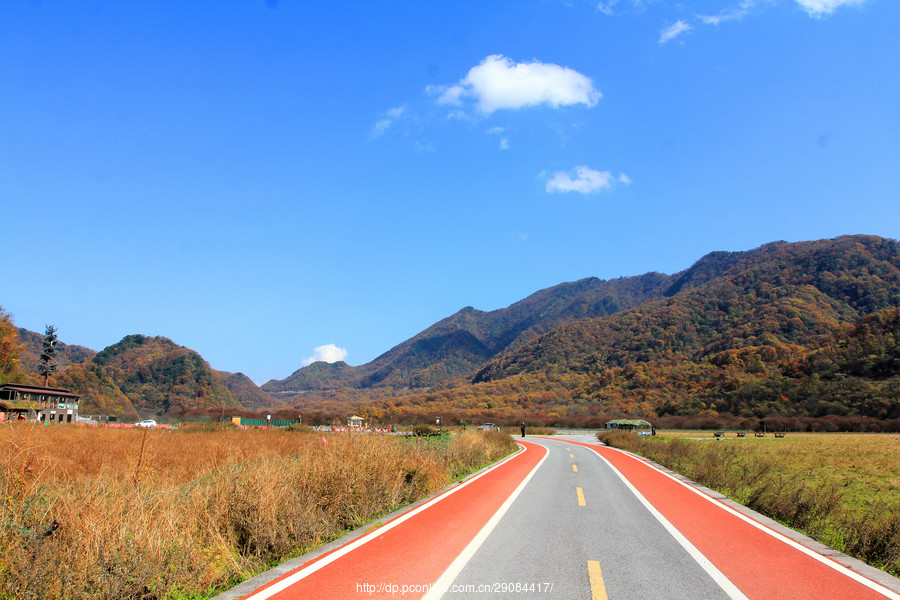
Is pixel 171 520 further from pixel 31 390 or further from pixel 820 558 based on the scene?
pixel 31 390

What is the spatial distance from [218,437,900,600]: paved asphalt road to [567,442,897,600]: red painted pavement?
2cm

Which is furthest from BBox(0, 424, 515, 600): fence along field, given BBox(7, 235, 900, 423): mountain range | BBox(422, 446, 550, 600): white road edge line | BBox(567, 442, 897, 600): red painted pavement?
BBox(7, 235, 900, 423): mountain range

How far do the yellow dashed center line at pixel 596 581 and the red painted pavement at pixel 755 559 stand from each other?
151cm

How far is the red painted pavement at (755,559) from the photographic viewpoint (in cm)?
580

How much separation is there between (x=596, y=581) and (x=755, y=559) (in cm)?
275

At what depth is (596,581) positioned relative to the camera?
5961 mm

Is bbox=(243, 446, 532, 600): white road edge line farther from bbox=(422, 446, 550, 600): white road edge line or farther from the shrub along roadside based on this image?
the shrub along roadside

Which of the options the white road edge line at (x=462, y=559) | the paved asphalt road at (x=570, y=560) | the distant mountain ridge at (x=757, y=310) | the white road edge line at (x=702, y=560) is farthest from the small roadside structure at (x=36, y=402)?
the distant mountain ridge at (x=757, y=310)

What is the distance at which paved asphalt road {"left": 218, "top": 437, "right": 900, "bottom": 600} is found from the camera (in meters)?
5.63

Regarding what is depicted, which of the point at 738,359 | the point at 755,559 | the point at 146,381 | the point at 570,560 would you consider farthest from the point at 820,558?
the point at 146,381

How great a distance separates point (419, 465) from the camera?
1316 cm

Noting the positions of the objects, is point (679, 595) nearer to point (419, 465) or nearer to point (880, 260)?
point (419, 465)

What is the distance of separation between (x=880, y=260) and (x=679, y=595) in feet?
585

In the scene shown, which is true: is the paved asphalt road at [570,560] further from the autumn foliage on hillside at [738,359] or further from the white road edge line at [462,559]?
the autumn foliage on hillside at [738,359]
